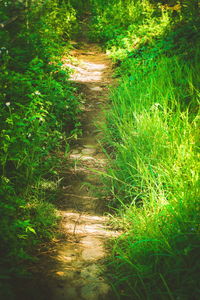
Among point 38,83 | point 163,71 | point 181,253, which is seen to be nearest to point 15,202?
point 181,253

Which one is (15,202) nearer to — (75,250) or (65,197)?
(75,250)

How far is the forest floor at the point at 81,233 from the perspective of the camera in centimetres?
184

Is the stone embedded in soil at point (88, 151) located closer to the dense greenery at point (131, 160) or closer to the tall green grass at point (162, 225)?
the dense greenery at point (131, 160)

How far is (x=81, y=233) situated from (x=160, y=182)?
0.80 meters

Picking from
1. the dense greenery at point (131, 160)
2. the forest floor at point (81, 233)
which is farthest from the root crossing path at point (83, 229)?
the dense greenery at point (131, 160)

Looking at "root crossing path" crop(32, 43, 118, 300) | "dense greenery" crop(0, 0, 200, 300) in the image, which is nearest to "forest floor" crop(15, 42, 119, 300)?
"root crossing path" crop(32, 43, 118, 300)

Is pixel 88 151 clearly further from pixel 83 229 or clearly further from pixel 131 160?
pixel 83 229

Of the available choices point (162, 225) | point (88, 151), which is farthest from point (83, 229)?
point (88, 151)

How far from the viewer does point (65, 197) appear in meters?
2.84

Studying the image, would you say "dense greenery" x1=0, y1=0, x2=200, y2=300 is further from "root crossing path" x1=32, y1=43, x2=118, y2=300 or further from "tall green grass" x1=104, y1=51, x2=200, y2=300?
"root crossing path" x1=32, y1=43, x2=118, y2=300

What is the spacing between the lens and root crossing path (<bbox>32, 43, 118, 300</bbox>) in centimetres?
186

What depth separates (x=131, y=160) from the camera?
2.81m

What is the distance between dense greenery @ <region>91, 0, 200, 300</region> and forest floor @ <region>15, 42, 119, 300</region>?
0.45 feet

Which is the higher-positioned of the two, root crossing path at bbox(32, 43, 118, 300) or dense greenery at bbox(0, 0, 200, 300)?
dense greenery at bbox(0, 0, 200, 300)
